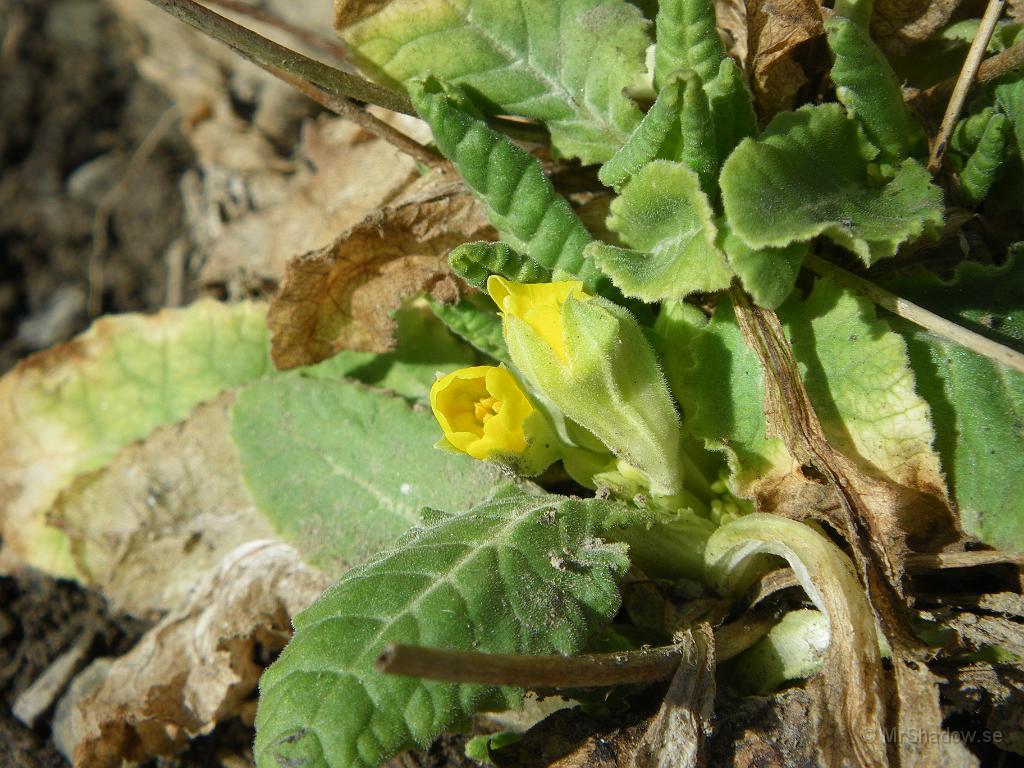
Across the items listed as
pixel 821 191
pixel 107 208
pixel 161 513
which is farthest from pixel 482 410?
pixel 107 208

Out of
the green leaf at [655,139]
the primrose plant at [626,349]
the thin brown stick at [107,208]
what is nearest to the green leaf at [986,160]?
the primrose plant at [626,349]

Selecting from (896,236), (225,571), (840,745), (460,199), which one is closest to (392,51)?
(460,199)

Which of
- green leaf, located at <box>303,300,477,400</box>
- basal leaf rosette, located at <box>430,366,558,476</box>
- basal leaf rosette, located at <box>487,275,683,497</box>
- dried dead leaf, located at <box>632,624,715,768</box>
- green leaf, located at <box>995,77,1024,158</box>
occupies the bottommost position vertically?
dried dead leaf, located at <box>632,624,715,768</box>

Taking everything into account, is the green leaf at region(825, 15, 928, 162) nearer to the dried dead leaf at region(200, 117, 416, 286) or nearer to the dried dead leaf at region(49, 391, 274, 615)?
the dried dead leaf at region(200, 117, 416, 286)

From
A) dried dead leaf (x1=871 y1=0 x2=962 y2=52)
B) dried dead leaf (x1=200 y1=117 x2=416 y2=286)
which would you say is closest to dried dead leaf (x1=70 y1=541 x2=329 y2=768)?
dried dead leaf (x1=200 y1=117 x2=416 y2=286)

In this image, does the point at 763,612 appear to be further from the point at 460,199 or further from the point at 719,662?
the point at 460,199
